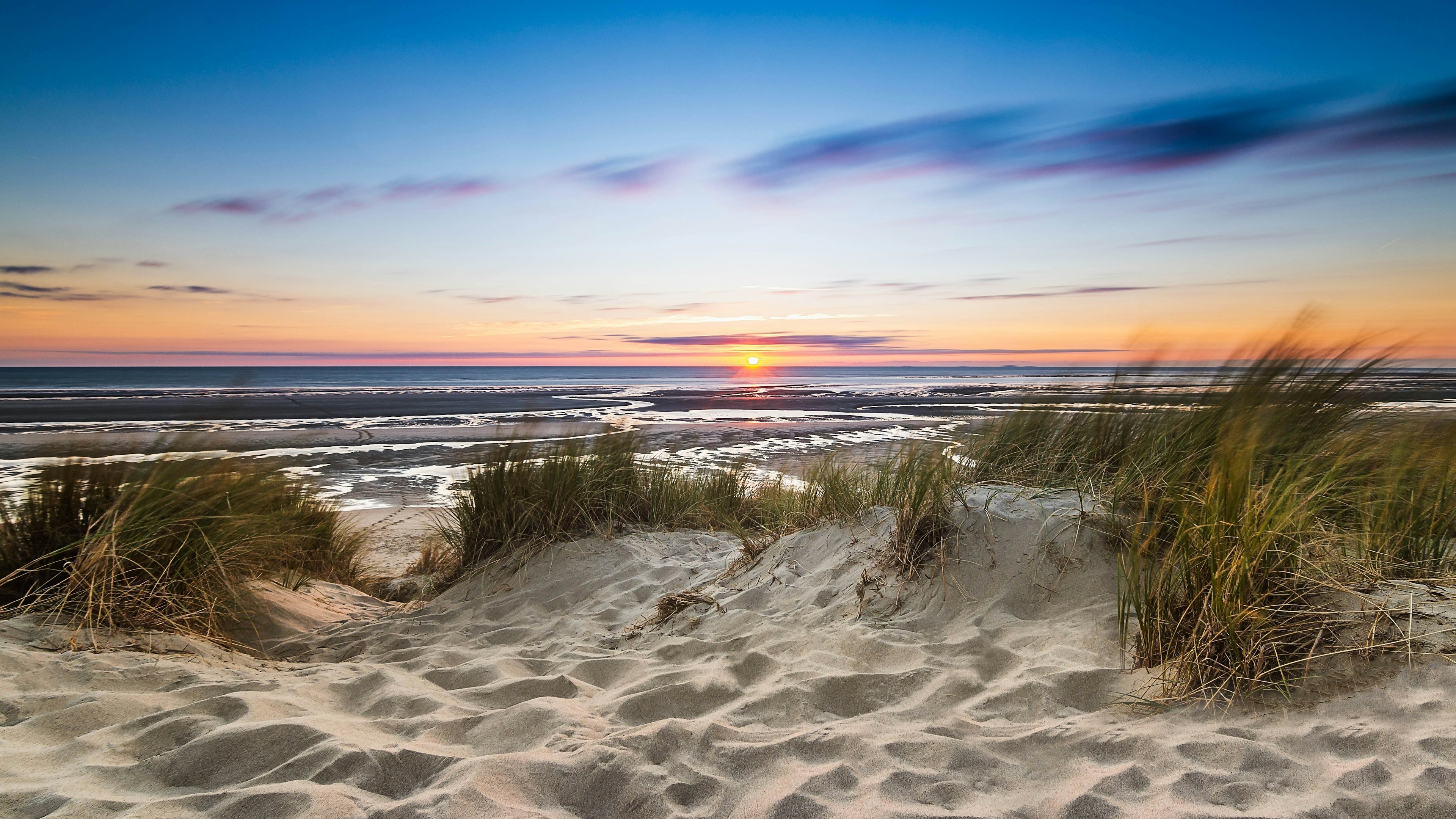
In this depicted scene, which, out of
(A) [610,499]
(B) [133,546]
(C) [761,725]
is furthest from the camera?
(A) [610,499]

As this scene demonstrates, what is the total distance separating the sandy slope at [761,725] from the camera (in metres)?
2.08

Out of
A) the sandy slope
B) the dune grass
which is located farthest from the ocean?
the sandy slope

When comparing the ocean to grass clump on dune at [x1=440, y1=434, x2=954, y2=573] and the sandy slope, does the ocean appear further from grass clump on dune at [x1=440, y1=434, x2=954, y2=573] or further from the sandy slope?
the sandy slope

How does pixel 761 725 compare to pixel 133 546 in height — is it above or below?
below

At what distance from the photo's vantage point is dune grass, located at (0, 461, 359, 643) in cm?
353

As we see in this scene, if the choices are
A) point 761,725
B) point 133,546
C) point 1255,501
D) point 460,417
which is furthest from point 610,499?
point 460,417

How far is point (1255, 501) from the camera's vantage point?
9.29 ft

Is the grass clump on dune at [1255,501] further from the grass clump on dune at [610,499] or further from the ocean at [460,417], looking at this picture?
the grass clump on dune at [610,499]

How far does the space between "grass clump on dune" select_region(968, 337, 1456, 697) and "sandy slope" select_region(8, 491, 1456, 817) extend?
0.76 feet

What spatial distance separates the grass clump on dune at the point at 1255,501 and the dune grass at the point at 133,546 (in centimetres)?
450

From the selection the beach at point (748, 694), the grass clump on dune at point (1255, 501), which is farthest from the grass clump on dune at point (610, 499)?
the grass clump on dune at point (1255, 501)

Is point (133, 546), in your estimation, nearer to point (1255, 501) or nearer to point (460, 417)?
point (1255, 501)

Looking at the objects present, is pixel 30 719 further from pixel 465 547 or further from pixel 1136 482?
pixel 1136 482

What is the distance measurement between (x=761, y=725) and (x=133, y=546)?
10.7 feet
